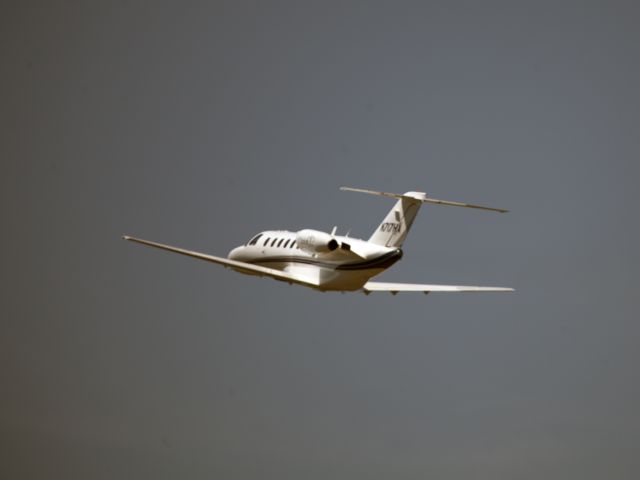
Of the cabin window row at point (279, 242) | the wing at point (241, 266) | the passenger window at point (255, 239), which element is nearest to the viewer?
the wing at point (241, 266)

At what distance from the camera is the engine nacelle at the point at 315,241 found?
4903 centimetres

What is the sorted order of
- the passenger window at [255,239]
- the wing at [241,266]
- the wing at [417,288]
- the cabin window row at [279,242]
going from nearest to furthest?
the wing at [241,266] < the wing at [417,288] < the cabin window row at [279,242] < the passenger window at [255,239]

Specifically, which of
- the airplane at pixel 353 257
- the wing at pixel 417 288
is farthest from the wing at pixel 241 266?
the wing at pixel 417 288

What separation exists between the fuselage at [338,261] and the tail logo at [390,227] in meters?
0.96

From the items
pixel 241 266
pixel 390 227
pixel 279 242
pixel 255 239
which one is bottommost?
pixel 241 266

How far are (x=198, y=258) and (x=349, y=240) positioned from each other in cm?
610

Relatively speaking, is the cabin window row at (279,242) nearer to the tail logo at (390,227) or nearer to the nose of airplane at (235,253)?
the nose of airplane at (235,253)

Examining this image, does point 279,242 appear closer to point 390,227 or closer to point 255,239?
point 255,239

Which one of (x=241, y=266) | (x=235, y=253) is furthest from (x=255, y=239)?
(x=241, y=266)

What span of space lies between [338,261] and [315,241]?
1.35 meters

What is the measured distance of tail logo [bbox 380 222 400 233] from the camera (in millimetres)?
50281

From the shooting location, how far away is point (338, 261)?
50.1 metres

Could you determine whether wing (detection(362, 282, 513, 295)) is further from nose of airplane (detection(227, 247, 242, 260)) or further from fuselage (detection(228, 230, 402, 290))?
nose of airplane (detection(227, 247, 242, 260))

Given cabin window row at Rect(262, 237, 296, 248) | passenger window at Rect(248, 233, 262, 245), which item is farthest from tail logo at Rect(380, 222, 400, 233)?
passenger window at Rect(248, 233, 262, 245)
